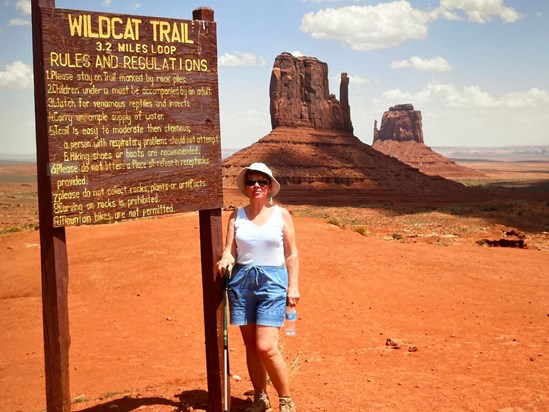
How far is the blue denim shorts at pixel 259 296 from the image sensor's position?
166 inches

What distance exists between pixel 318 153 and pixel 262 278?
227 ft

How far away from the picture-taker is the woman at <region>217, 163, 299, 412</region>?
13.8 ft

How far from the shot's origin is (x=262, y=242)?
425 cm

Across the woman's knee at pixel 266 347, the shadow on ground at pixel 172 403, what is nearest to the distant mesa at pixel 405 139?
the shadow on ground at pixel 172 403

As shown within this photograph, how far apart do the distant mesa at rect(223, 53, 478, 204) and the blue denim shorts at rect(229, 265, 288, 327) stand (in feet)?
162

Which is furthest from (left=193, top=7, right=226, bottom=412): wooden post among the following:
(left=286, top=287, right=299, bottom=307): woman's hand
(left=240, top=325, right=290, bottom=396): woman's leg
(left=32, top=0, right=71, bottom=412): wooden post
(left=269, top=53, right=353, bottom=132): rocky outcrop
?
(left=269, top=53, right=353, bottom=132): rocky outcrop

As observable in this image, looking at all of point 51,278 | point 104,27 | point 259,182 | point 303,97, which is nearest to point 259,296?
point 259,182

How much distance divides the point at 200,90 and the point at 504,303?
297 inches

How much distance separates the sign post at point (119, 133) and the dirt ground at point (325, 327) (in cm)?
150

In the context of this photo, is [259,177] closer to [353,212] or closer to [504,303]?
[504,303]

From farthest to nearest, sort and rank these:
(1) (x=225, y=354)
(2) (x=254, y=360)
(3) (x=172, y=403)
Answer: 1. (3) (x=172, y=403)
2. (1) (x=225, y=354)
3. (2) (x=254, y=360)

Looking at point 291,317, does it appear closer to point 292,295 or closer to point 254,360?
point 292,295

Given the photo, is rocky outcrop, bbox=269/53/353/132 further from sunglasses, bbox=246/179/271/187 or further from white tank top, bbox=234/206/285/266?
white tank top, bbox=234/206/285/266

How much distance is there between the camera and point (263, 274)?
4.22 metres
